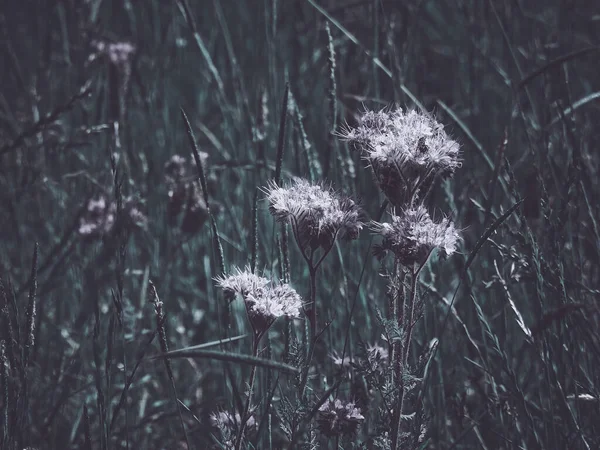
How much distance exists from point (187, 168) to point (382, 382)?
41.3 inches

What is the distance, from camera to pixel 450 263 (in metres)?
2.06

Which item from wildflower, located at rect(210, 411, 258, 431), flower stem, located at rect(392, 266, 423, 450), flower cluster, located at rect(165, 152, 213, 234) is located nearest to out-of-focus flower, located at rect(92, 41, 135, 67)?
flower cluster, located at rect(165, 152, 213, 234)

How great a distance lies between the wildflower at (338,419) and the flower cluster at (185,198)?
847 millimetres

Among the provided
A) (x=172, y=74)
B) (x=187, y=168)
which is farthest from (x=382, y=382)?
(x=172, y=74)

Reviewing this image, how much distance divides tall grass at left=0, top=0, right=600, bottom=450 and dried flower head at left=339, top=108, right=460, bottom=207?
0.05 meters

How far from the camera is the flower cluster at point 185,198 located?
5.87ft

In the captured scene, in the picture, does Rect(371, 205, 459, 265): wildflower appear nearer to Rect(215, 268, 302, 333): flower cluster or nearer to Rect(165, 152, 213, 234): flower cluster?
Rect(215, 268, 302, 333): flower cluster

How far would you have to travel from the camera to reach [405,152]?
1.00 m

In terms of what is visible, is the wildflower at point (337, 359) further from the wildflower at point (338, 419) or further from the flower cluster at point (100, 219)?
the flower cluster at point (100, 219)

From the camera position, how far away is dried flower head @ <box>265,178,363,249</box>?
39.4 inches

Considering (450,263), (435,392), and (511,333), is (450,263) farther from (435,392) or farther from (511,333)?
(435,392)

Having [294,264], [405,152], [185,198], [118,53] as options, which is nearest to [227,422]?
[405,152]

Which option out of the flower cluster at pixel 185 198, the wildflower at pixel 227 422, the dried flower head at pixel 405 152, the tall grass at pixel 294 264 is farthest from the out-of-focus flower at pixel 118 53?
the wildflower at pixel 227 422

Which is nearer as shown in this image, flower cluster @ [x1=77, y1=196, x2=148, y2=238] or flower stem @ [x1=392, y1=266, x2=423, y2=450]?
flower stem @ [x1=392, y1=266, x2=423, y2=450]
